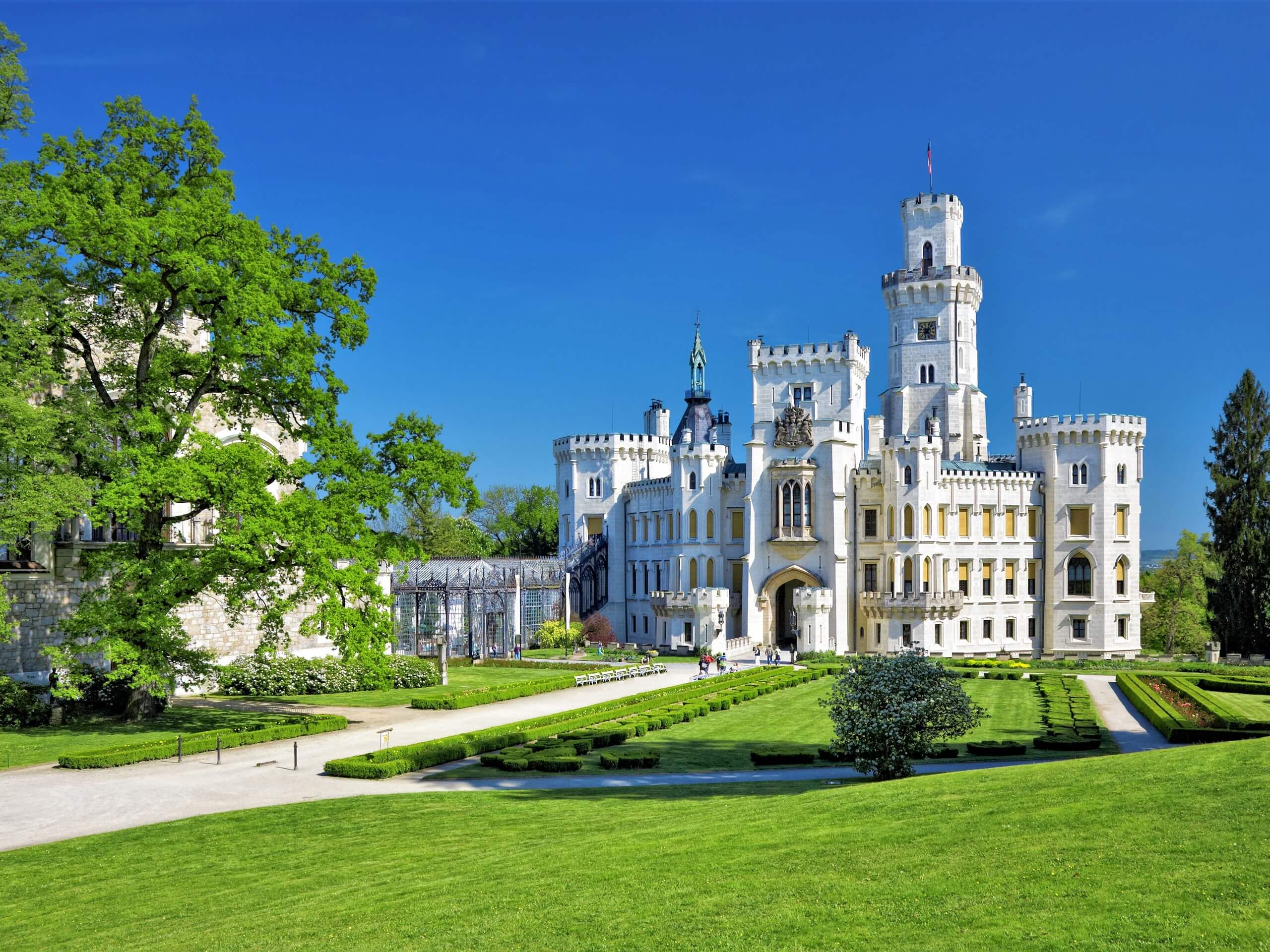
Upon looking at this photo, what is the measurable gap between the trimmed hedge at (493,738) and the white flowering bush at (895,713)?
9.95 meters

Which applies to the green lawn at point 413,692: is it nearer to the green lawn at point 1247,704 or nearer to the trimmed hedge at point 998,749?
the trimmed hedge at point 998,749

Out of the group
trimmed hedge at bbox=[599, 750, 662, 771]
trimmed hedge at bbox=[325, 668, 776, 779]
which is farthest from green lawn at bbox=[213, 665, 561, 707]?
trimmed hedge at bbox=[599, 750, 662, 771]

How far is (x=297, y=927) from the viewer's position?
1373 centimetres

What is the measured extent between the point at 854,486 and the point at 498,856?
5538 cm

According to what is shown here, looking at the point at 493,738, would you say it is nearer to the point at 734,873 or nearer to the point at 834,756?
the point at 834,756

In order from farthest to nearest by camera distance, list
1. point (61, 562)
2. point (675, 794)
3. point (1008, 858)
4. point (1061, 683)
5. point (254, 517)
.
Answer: point (1061, 683), point (61, 562), point (254, 517), point (675, 794), point (1008, 858)

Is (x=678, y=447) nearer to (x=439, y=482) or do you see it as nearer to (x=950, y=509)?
(x=950, y=509)

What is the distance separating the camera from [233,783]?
24.8m

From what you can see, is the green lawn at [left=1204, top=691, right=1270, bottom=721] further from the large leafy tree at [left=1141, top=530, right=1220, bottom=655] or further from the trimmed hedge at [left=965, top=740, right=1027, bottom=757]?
the large leafy tree at [left=1141, top=530, right=1220, bottom=655]

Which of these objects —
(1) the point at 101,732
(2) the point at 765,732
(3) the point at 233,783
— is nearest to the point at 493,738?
(3) the point at 233,783

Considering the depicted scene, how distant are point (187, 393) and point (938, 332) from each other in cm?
5831

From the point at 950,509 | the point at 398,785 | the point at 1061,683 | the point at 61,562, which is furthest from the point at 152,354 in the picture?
the point at 950,509

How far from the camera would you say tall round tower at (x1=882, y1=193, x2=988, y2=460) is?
77688 millimetres

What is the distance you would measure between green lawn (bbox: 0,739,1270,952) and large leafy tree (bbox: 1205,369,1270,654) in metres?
47.8
